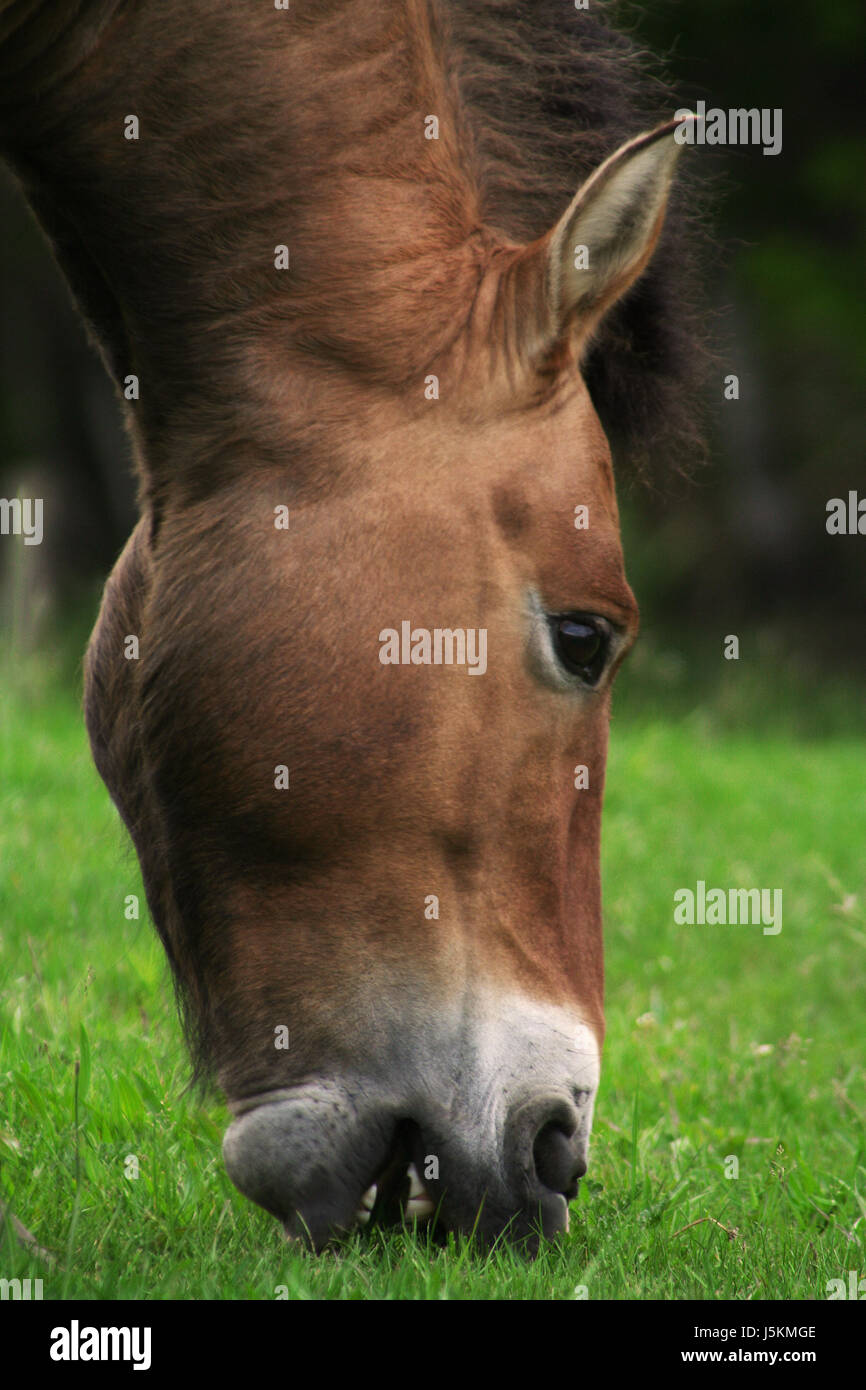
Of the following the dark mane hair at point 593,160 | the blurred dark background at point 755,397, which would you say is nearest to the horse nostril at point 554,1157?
the dark mane hair at point 593,160

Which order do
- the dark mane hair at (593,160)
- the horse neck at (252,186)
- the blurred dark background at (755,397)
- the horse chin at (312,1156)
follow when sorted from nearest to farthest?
the horse chin at (312,1156) < the horse neck at (252,186) < the dark mane hair at (593,160) < the blurred dark background at (755,397)

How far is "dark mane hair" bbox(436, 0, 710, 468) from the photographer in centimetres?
308

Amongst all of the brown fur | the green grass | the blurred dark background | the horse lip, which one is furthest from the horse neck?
the blurred dark background

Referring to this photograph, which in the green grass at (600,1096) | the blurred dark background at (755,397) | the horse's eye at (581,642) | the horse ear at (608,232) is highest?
the blurred dark background at (755,397)

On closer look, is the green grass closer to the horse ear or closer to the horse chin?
the horse chin

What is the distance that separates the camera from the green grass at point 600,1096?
2.62 metres

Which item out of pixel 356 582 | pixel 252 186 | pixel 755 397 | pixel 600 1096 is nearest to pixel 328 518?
pixel 356 582

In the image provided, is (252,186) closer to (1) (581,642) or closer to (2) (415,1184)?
(1) (581,642)

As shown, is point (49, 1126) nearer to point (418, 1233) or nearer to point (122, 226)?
point (418, 1233)

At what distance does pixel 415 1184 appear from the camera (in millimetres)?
2627

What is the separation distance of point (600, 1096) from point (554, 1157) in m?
1.39

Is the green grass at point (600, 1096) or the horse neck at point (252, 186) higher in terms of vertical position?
the horse neck at point (252, 186)

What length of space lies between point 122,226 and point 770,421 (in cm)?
1512

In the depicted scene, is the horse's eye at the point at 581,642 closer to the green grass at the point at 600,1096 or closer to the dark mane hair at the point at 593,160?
the dark mane hair at the point at 593,160
